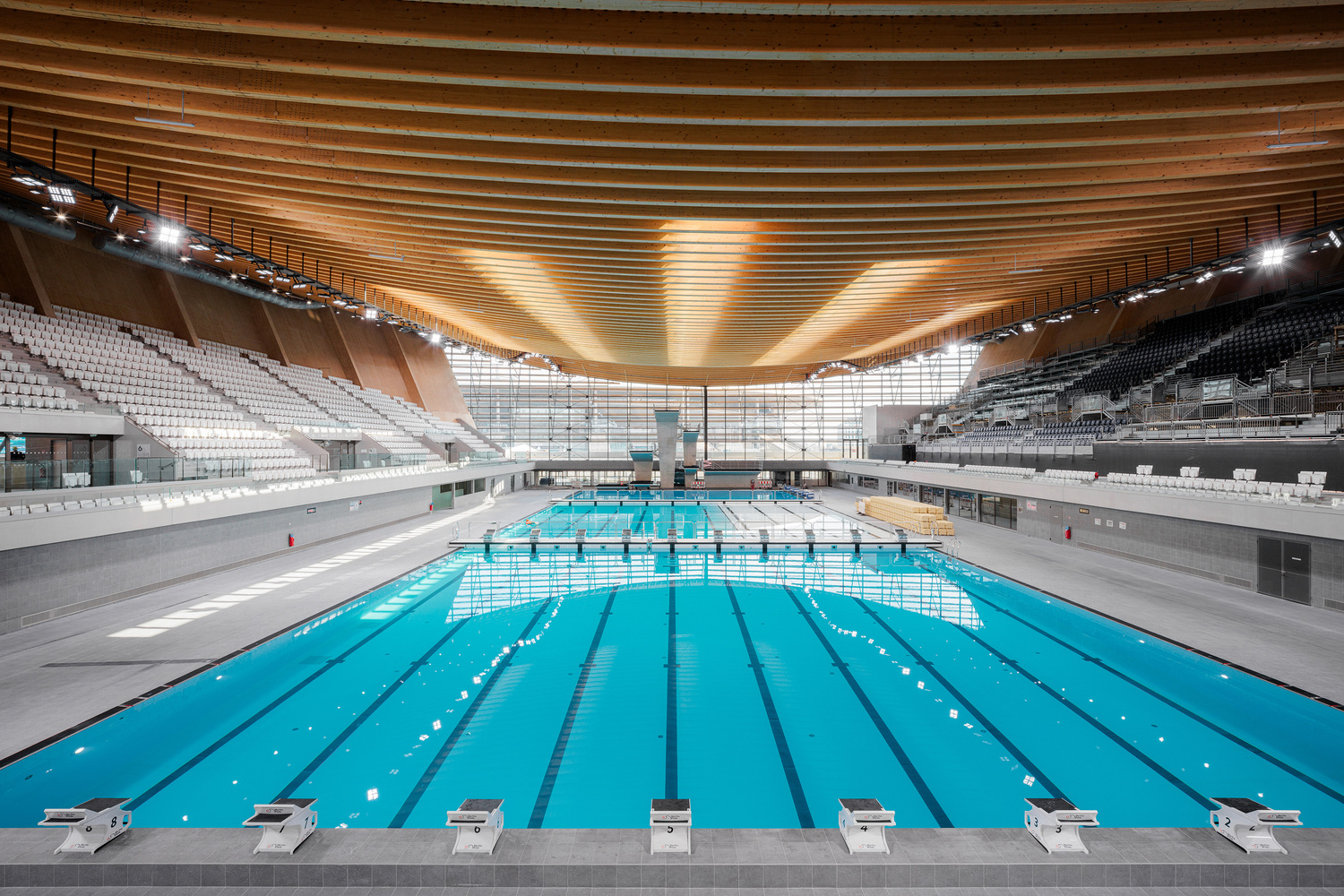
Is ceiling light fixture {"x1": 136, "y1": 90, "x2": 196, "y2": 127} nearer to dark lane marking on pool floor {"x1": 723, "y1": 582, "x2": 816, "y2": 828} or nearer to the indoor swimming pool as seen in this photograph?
dark lane marking on pool floor {"x1": 723, "y1": 582, "x2": 816, "y2": 828}

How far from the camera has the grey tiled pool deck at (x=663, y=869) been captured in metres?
3.04

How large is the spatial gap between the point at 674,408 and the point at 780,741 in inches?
1280

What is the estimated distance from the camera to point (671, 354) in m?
24.5

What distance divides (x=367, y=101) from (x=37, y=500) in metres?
7.30

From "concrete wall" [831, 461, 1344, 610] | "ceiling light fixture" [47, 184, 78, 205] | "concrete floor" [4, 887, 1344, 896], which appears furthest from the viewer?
"concrete wall" [831, 461, 1344, 610]

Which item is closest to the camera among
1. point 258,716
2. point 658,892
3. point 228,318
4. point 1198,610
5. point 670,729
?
point 658,892

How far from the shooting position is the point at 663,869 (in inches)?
121

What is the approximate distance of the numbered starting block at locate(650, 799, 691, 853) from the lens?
124 inches

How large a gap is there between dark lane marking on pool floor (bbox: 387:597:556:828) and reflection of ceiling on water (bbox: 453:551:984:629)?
210cm

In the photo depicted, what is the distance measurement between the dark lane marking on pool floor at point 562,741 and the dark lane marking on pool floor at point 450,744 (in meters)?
0.88

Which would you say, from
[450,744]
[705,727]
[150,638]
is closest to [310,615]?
[150,638]

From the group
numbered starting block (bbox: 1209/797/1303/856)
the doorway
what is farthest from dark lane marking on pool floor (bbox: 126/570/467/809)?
the doorway

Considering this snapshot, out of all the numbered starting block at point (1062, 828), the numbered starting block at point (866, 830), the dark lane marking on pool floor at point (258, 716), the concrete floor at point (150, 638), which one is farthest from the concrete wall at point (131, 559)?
the numbered starting block at point (1062, 828)

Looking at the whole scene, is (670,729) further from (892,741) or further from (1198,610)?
(1198,610)
